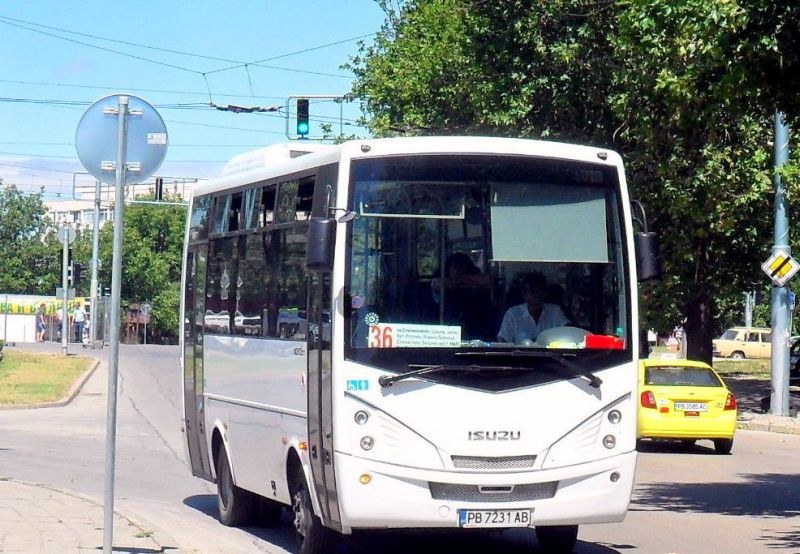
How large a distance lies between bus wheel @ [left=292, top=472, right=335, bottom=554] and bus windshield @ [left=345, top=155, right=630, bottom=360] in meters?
1.44

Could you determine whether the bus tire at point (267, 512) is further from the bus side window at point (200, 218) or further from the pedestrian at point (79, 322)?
the pedestrian at point (79, 322)

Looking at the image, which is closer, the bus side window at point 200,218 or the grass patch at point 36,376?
the bus side window at point 200,218

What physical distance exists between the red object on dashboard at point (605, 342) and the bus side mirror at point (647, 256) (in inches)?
21.2

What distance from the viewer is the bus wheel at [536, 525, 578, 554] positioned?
10.9 metres

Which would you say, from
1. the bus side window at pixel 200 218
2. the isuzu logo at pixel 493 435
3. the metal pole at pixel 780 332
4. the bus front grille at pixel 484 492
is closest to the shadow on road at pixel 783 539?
the bus front grille at pixel 484 492

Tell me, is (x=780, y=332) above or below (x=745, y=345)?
above

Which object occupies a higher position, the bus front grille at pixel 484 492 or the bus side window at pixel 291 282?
the bus side window at pixel 291 282

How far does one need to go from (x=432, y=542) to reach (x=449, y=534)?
44 cm

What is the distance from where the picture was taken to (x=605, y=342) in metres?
9.94

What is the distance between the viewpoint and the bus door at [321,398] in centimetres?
961

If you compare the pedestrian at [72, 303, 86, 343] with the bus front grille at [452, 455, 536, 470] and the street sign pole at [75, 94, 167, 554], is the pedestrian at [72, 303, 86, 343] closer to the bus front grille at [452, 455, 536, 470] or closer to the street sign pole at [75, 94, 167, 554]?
the street sign pole at [75, 94, 167, 554]

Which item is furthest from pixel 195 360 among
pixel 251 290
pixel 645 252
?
pixel 645 252

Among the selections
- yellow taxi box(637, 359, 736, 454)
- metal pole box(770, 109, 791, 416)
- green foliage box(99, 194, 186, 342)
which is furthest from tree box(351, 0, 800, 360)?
green foliage box(99, 194, 186, 342)

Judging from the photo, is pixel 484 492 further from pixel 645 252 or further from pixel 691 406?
pixel 691 406
